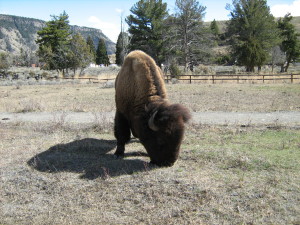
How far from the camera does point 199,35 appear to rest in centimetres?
4847

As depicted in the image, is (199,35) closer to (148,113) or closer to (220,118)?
(220,118)

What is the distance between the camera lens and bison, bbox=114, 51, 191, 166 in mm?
5871

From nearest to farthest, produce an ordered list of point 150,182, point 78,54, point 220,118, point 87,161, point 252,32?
point 150,182
point 87,161
point 220,118
point 78,54
point 252,32

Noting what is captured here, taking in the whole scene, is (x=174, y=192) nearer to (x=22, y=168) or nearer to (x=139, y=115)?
(x=139, y=115)

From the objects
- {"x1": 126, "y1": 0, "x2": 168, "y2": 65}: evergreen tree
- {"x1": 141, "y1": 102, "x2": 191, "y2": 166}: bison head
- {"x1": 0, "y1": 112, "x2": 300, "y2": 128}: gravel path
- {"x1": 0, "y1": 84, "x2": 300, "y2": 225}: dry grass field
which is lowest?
{"x1": 0, "y1": 84, "x2": 300, "y2": 225}: dry grass field

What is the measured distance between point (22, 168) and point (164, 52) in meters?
45.9

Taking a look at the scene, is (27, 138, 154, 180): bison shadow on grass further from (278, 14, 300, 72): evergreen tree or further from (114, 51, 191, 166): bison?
(278, 14, 300, 72): evergreen tree

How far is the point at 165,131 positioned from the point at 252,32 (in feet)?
173

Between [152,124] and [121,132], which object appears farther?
[121,132]

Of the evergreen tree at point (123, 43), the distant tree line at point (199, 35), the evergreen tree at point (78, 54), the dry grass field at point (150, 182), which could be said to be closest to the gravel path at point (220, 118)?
the dry grass field at point (150, 182)

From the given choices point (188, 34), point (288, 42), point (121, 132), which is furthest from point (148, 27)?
point (121, 132)

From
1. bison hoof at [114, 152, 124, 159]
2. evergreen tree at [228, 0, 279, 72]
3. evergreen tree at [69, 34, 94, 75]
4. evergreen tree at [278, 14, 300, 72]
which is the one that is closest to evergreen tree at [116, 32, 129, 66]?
evergreen tree at [69, 34, 94, 75]

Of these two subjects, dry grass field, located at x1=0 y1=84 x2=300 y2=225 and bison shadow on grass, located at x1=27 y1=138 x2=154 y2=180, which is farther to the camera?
bison shadow on grass, located at x1=27 y1=138 x2=154 y2=180

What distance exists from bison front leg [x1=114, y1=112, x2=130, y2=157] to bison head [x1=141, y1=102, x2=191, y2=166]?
1.26 meters
